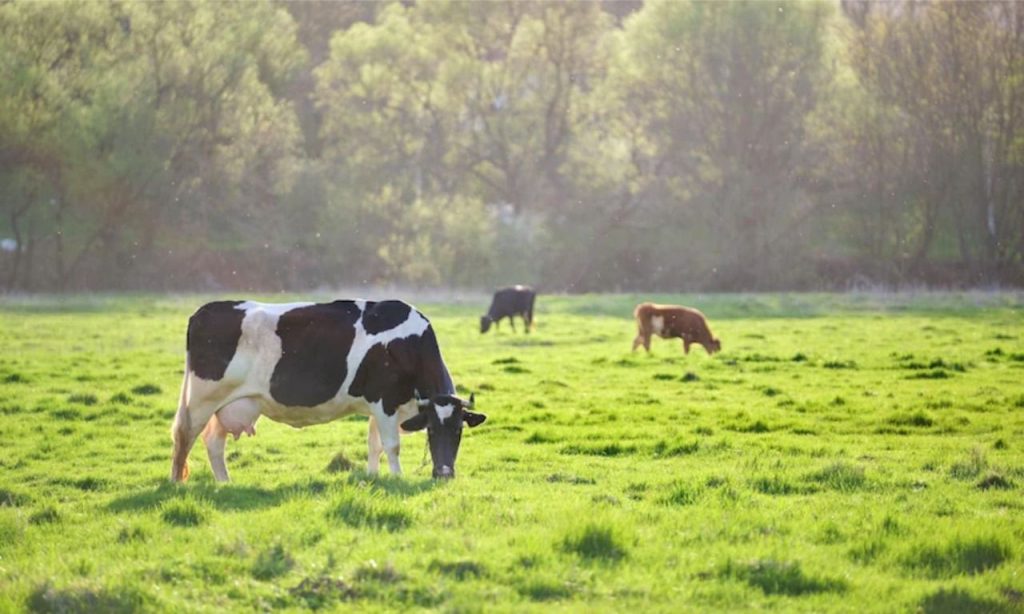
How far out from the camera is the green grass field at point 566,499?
8.09m

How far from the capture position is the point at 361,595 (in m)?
7.87

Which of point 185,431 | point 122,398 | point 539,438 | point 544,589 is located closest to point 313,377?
point 185,431

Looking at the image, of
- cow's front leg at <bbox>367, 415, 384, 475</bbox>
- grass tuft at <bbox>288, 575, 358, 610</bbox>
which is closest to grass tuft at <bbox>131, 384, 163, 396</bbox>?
cow's front leg at <bbox>367, 415, 384, 475</bbox>

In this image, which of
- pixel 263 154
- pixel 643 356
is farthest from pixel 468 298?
pixel 643 356

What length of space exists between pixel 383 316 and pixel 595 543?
518cm

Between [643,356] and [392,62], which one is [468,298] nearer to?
[392,62]

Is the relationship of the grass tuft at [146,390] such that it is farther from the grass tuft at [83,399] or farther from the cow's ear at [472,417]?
the cow's ear at [472,417]

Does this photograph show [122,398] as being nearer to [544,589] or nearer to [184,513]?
[184,513]

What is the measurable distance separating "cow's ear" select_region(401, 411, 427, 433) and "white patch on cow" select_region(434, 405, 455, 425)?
143mm

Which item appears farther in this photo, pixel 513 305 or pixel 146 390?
pixel 513 305

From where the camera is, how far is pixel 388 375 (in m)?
13.2

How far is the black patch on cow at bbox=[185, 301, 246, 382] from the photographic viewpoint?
510 inches

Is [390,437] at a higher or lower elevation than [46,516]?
higher

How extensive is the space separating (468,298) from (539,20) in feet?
60.3
